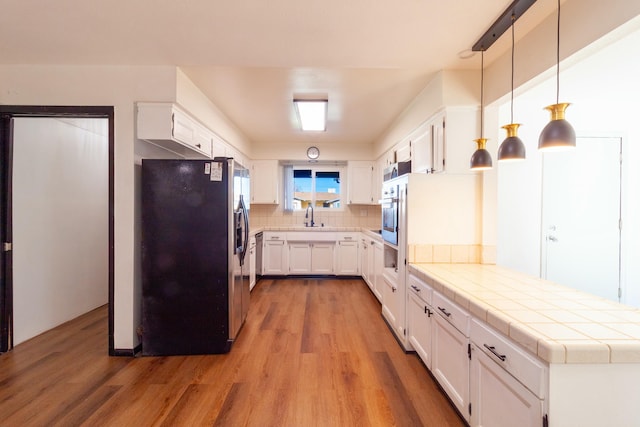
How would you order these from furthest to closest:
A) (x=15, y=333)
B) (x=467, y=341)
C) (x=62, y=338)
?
(x=62, y=338) < (x=15, y=333) < (x=467, y=341)

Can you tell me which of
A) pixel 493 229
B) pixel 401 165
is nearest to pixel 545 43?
pixel 493 229

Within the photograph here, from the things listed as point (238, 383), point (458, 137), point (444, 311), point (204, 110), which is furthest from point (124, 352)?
point (458, 137)

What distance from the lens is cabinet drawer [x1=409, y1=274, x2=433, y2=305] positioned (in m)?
2.02

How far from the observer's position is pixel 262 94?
2.96 meters

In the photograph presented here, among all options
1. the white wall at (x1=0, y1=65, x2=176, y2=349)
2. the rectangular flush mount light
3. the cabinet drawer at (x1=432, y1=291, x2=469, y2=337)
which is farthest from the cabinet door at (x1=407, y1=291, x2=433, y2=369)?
the white wall at (x1=0, y1=65, x2=176, y2=349)

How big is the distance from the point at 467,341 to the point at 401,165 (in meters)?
2.11

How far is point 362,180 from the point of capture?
5.21m

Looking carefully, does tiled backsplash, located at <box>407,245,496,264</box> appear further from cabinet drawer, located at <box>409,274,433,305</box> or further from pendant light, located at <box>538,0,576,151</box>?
pendant light, located at <box>538,0,576,151</box>

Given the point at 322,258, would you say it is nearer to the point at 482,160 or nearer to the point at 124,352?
the point at 124,352

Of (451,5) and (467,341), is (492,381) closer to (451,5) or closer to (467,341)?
(467,341)

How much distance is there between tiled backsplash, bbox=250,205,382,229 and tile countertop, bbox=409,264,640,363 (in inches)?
140

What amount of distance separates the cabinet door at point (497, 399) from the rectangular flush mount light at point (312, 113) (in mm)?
2670

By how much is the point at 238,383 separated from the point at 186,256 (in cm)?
110

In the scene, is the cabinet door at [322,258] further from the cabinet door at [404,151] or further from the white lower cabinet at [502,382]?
the white lower cabinet at [502,382]
